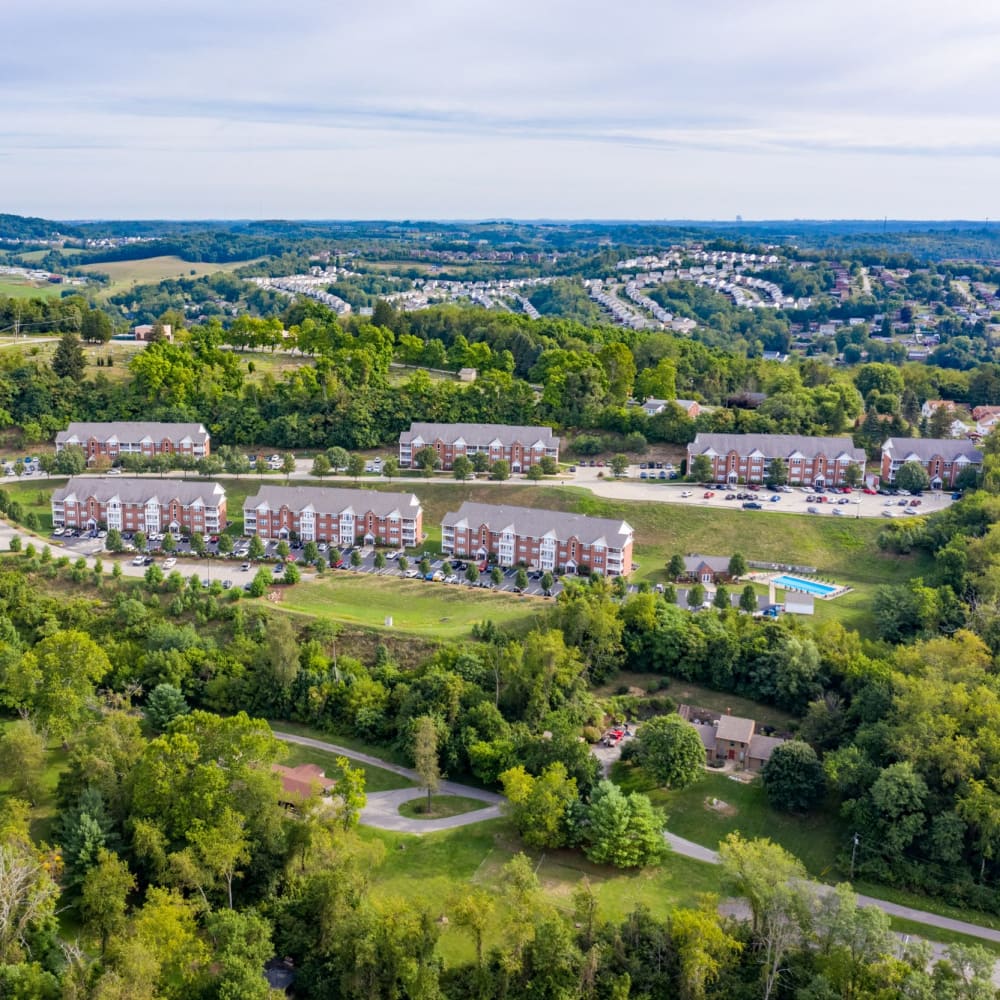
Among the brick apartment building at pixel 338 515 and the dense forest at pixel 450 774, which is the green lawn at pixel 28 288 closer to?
the brick apartment building at pixel 338 515

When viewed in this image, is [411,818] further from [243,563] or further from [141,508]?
[141,508]

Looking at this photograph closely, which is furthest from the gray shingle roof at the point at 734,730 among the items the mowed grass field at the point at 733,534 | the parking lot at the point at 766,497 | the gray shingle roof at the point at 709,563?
the parking lot at the point at 766,497

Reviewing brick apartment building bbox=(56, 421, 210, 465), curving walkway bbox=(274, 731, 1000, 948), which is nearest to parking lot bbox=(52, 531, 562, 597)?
brick apartment building bbox=(56, 421, 210, 465)

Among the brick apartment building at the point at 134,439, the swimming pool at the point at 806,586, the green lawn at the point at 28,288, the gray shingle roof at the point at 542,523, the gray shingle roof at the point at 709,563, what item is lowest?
the swimming pool at the point at 806,586

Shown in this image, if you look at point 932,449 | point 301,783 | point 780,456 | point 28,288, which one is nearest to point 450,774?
point 301,783

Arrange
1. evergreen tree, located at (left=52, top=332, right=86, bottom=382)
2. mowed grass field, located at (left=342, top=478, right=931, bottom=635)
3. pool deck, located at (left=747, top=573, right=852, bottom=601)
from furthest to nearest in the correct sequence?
1. evergreen tree, located at (left=52, top=332, right=86, bottom=382)
2. mowed grass field, located at (left=342, top=478, right=931, bottom=635)
3. pool deck, located at (left=747, top=573, right=852, bottom=601)

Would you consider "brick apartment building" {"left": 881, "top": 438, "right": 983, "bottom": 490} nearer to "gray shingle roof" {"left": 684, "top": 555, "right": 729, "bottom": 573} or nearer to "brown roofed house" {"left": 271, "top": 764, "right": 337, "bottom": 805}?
"gray shingle roof" {"left": 684, "top": 555, "right": 729, "bottom": 573}
